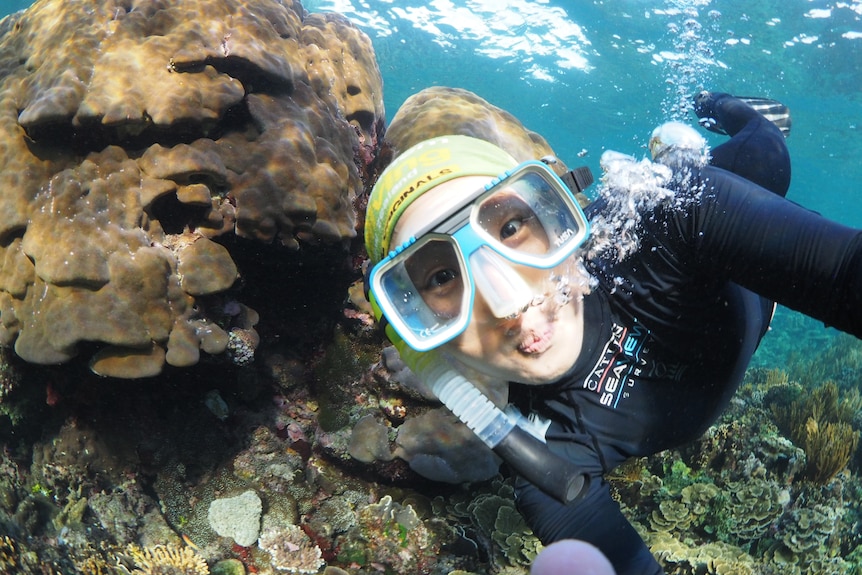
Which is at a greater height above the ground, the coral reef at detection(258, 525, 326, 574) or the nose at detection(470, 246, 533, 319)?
→ the nose at detection(470, 246, 533, 319)

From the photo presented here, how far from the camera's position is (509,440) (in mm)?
1874

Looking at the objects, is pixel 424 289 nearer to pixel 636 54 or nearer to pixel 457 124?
pixel 457 124

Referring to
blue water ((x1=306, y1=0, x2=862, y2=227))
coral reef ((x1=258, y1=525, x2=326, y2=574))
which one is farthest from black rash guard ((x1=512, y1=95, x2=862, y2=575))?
blue water ((x1=306, y1=0, x2=862, y2=227))

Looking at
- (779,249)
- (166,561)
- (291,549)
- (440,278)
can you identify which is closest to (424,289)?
(440,278)

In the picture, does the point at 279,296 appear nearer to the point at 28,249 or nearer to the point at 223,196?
the point at 223,196

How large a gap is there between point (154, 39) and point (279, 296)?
2307 mm

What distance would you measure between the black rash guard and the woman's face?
24 cm

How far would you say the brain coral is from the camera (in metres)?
3.37

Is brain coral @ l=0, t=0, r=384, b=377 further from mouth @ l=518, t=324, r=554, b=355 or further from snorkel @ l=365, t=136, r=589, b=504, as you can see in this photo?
mouth @ l=518, t=324, r=554, b=355

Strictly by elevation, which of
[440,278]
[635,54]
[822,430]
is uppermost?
[440,278]

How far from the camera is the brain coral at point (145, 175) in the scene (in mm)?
3369

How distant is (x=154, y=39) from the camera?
153 inches

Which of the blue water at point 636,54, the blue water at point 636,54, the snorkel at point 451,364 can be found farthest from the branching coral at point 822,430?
the blue water at point 636,54

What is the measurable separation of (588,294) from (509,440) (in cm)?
84
